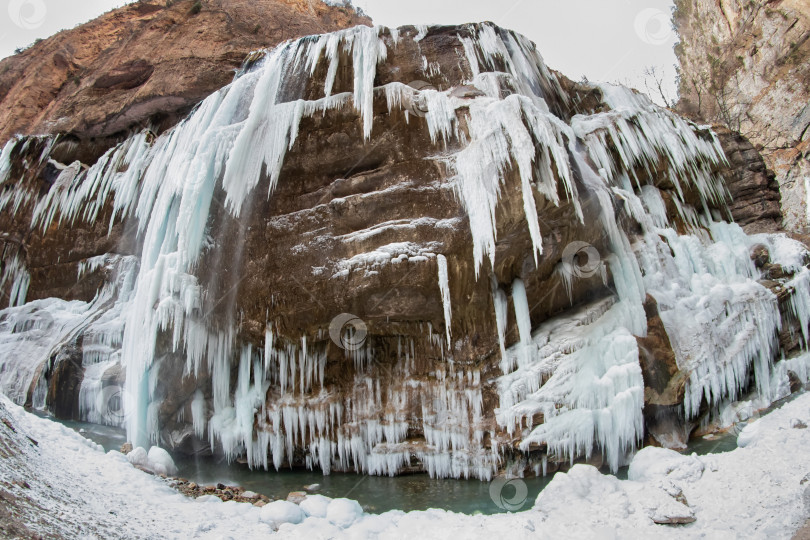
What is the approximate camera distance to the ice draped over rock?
25.6ft

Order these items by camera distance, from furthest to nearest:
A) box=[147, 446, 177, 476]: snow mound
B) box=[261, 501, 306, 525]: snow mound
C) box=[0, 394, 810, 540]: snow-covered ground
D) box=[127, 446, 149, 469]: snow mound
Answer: box=[147, 446, 177, 476]: snow mound, box=[127, 446, 149, 469]: snow mound, box=[261, 501, 306, 525]: snow mound, box=[0, 394, 810, 540]: snow-covered ground

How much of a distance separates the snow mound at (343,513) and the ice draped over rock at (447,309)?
2.62 metres

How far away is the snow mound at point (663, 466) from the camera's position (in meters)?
5.90

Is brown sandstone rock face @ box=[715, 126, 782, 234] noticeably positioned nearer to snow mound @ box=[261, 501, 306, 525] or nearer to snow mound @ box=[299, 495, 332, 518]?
snow mound @ box=[299, 495, 332, 518]

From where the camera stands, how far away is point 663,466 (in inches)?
246

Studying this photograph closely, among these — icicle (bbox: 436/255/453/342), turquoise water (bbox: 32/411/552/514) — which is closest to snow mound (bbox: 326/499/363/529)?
turquoise water (bbox: 32/411/552/514)

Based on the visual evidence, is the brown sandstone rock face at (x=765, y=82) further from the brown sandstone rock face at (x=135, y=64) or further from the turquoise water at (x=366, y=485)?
the brown sandstone rock face at (x=135, y=64)

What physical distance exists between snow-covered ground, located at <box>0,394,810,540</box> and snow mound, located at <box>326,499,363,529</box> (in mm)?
15

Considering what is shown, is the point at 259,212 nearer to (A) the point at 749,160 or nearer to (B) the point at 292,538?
(B) the point at 292,538

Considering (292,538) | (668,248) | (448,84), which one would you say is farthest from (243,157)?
(668,248)

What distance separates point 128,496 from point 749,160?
14908mm

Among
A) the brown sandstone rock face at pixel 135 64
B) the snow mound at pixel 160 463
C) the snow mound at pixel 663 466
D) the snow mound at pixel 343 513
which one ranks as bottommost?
the snow mound at pixel 343 513

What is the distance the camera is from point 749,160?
512 inches

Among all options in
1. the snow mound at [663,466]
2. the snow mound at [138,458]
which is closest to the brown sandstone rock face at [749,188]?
the snow mound at [663,466]
